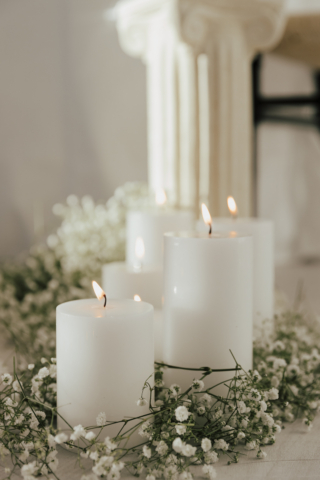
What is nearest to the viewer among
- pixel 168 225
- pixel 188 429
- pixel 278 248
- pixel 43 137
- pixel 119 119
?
pixel 188 429

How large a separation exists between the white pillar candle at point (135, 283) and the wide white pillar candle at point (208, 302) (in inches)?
9.6

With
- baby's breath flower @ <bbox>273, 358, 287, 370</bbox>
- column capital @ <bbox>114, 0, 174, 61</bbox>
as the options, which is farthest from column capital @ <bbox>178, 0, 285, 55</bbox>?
baby's breath flower @ <bbox>273, 358, 287, 370</bbox>

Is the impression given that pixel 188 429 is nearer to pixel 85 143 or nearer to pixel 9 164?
pixel 9 164

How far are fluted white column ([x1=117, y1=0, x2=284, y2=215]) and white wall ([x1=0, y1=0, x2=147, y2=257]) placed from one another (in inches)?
10.5

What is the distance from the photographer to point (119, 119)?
2.34m

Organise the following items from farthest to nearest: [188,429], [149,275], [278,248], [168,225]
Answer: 1. [278,248]
2. [168,225]
3. [149,275]
4. [188,429]

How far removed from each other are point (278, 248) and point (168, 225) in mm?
2183

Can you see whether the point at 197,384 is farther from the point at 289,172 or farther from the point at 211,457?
the point at 289,172

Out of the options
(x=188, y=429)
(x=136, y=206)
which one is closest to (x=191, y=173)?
(x=136, y=206)

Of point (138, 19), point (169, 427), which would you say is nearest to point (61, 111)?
point (138, 19)

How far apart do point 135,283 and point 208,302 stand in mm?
294

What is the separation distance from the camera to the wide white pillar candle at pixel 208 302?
2.58 feet

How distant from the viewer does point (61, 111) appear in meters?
2.16

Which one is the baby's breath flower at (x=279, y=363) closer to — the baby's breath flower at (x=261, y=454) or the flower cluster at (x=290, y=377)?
the flower cluster at (x=290, y=377)
